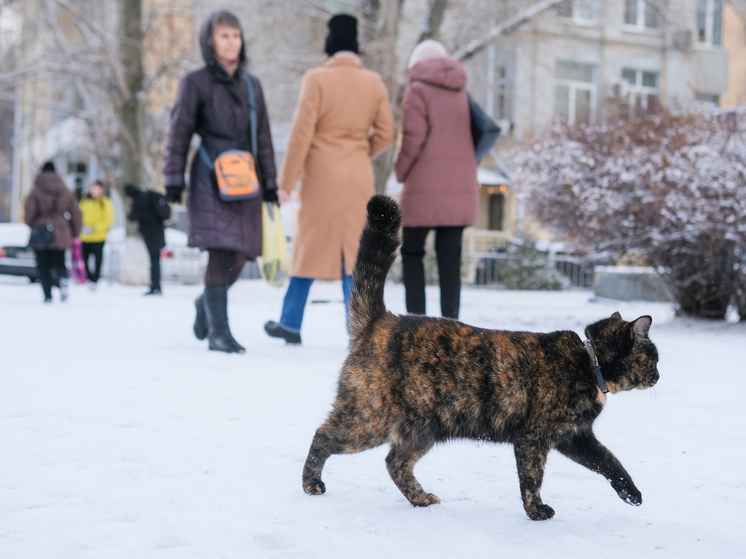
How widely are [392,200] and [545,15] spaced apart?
54.2ft

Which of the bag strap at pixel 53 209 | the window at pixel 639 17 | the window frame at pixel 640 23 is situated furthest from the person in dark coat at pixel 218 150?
the window at pixel 639 17

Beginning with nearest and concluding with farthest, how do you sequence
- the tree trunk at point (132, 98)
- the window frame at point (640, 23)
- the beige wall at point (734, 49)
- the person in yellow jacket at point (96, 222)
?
1. the person in yellow jacket at point (96, 222)
2. the tree trunk at point (132, 98)
3. the window frame at point (640, 23)
4. the beige wall at point (734, 49)

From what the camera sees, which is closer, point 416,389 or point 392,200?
point 416,389

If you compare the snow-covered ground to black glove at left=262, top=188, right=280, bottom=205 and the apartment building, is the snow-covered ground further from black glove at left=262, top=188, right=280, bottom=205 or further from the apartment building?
the apartment building

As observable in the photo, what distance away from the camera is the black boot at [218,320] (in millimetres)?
6129

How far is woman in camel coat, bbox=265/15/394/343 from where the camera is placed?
6285 millimetres

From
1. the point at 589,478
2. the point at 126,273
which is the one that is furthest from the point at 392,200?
the point at 126,273

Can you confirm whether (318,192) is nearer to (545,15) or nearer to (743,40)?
(545,15)

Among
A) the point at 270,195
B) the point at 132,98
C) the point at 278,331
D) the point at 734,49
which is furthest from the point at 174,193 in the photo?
the point at 734,49

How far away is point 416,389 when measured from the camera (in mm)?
2654

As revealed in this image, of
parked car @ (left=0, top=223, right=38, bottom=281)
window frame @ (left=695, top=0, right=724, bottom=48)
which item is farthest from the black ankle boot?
window frame @ (left=695, top=0, right=724, bottom=48)

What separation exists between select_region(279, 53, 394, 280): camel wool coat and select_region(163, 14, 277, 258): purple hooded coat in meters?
0.34

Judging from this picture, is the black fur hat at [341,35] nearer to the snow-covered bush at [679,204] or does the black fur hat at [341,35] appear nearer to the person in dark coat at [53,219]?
the snow-covered bush at [679,204]

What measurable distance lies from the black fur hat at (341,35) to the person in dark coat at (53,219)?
640 cm
